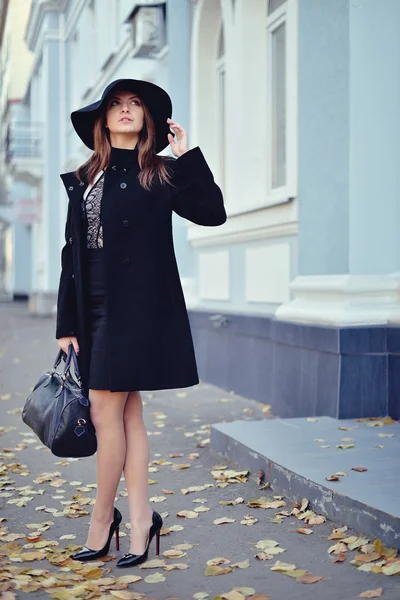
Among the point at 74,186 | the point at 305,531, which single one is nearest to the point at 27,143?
the point at 74,186

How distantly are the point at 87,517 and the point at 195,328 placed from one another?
17.6 feet

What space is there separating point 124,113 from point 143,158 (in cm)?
20

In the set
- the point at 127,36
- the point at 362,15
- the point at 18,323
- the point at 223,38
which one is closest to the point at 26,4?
the point at 18,323

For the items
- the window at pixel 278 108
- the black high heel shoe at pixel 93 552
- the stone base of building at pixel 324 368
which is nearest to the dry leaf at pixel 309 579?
the black high heel shoe at pixel 93 552

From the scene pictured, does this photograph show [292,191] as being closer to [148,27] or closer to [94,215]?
[94,215]

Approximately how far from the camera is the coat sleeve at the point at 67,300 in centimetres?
363

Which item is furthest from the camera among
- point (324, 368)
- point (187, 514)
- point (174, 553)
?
point (324, 368)

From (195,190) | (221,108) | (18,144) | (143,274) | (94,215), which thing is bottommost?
(143,274)

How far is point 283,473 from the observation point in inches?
180

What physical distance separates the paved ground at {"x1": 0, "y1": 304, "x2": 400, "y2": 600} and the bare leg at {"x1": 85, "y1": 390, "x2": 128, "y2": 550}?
0.15 meters

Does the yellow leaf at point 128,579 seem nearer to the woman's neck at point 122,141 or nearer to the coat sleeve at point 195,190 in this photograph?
the coat sleeve at point 195,190

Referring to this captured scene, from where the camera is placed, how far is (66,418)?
352 centimetres

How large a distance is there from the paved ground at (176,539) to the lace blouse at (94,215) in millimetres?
1330

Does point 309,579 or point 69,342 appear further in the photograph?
point 69,342
